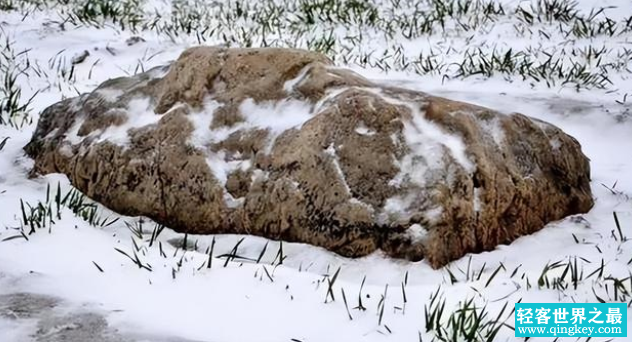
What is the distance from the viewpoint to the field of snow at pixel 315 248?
2678 millimetres

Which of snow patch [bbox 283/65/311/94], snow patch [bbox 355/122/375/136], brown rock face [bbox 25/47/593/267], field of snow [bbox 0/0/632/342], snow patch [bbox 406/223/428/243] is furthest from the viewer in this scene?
snow patch [bbox 283/65/311/94]

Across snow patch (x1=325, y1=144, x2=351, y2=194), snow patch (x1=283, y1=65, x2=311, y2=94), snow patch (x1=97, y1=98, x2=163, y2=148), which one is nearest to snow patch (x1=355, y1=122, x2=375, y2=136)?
snow patch (x1=325, y1=144, x2=351, y2=194)

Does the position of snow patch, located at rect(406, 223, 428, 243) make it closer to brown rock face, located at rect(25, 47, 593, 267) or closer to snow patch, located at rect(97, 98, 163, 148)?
brown rock face, located at rect(25, 47, 593, 267)

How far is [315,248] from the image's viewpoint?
11.8 feet

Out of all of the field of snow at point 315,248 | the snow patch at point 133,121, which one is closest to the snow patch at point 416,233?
the field of snow at point 315,248

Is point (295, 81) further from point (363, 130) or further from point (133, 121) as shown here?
point (133, 121)

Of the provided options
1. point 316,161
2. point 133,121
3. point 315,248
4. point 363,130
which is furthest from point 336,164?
point 133,121

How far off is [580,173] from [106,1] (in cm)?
630

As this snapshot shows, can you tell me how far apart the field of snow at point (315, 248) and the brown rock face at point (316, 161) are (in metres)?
0.12

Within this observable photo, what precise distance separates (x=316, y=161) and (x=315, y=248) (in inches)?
18.5

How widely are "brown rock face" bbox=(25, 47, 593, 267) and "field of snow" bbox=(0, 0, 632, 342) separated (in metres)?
0.12

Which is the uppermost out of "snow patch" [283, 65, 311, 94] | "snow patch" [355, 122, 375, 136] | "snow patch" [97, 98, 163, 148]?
"snow patch" [283, 65, 311, 94]

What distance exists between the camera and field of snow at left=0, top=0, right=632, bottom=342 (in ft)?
8.79

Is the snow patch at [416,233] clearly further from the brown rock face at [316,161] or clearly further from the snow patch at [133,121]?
the snow patch at [133,121]
